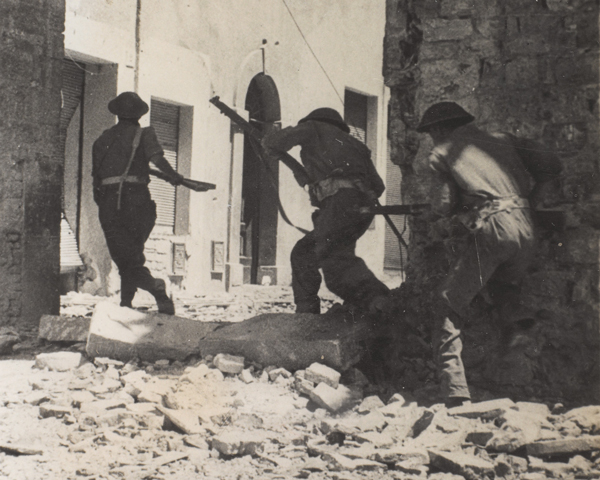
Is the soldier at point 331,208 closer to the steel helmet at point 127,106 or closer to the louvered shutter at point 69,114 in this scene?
the steel helmet at point 127,106

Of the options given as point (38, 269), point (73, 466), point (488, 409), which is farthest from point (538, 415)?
point (38, 269)

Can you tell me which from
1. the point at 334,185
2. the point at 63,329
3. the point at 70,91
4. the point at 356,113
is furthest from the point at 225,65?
the point at 63,329

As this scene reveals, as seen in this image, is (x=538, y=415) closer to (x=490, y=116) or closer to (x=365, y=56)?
(x=490, y=116)

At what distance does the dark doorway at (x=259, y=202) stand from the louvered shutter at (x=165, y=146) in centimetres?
181

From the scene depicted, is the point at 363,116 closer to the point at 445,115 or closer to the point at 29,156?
the point at 29,156

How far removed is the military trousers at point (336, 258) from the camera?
5.77 meters

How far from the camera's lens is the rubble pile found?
3369 millimetres

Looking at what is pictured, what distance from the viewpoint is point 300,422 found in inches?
162

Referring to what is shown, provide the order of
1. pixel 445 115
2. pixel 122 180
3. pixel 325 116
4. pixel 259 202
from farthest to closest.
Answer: pixel 259 202
pixel 122 180
pixel 325 116
pixel 445 115

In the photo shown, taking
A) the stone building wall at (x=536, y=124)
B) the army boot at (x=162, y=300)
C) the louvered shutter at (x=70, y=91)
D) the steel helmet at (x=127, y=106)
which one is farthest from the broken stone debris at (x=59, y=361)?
the louvered shutter at (x=70, y=91)

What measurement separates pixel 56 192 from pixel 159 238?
414 cm

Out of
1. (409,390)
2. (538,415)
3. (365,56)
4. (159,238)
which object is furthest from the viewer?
(365,56)

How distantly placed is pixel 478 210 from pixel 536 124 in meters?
0.87

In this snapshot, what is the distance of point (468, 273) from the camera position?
4.18m
